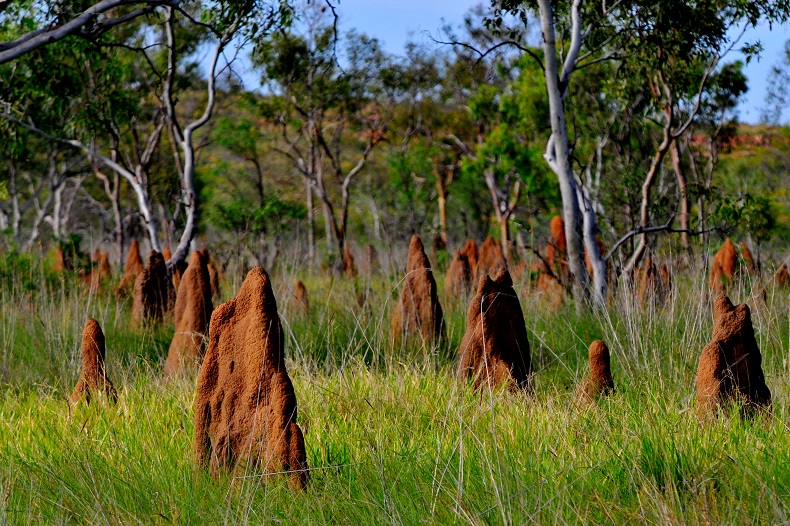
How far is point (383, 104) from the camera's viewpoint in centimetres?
2677

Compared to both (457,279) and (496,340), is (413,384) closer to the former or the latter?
(496,340)

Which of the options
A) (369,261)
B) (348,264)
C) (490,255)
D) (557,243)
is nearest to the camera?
(369,261)

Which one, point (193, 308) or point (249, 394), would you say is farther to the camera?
point (193, 308)

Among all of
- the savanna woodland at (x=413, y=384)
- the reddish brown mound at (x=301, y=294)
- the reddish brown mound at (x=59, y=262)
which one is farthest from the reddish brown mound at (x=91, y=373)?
the reddish brown mound at (x=59, y=262)

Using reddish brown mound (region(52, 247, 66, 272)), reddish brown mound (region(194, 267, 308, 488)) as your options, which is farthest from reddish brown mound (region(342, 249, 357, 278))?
reddish brown mound (region(194, 267, 308, 488))

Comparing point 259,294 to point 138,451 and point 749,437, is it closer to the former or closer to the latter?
point 138,451

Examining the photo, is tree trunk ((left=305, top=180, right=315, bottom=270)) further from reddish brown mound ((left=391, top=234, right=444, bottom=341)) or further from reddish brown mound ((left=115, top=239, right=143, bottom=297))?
reddish brown mound ((left=391, top=234, right=444, bottom=341))

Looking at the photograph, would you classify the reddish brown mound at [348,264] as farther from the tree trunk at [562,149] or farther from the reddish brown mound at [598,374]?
the reddish brown mound at [598,374]

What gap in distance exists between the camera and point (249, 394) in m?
3.86

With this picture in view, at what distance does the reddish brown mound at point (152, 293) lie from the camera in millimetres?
8461

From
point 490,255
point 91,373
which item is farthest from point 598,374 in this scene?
point 490,255

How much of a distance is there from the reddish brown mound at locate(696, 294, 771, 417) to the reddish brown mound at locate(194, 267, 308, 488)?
195 centimetres

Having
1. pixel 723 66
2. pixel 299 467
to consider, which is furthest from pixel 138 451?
pixel 723 66

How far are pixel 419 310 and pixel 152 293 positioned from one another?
9.11ft
